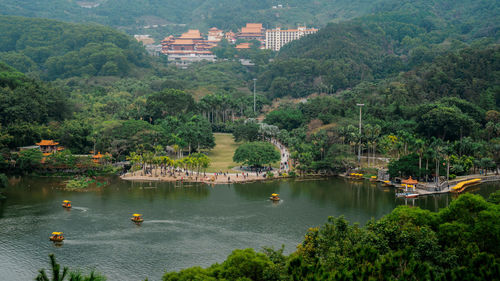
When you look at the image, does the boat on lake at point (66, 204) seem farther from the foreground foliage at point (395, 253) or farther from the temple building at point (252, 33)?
the temple building at point (252, 33)

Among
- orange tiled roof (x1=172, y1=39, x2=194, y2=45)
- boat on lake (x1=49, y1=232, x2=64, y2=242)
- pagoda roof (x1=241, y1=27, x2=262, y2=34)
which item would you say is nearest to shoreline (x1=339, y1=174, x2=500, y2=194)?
boat on lake (x1=49, y1=232, x2=64, y2=242)

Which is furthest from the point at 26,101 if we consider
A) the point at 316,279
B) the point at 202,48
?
the point at 202,48

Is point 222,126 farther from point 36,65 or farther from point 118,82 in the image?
point 36,65

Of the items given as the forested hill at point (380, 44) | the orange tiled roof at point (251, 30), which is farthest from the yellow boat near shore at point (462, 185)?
the orange tiled roof at point (251, 30)

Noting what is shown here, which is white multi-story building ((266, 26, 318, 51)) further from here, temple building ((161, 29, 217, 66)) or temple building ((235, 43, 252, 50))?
temple building ((161, 29, 217, 66))

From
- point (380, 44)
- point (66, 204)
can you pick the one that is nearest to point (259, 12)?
point (380, 44)
